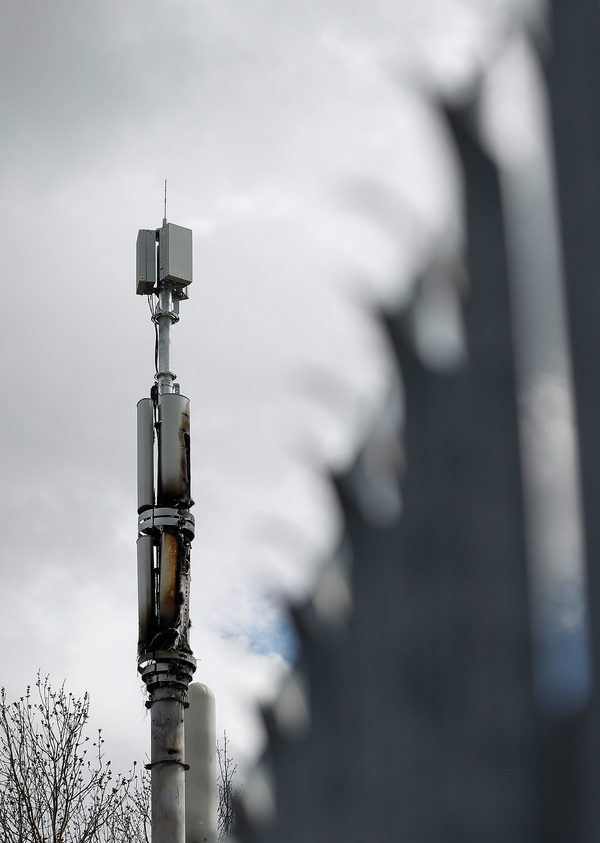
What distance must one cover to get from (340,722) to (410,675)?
62cm

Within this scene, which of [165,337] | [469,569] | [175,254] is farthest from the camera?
[175,254]

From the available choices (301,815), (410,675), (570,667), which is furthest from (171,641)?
(570,667)

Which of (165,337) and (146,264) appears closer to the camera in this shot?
(165,337)

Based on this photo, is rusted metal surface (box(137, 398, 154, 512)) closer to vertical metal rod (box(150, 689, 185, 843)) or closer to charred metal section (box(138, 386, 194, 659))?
charred metal section (box(138, 386, 194, 659))

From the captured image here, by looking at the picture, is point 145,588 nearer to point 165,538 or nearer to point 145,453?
point 165,538

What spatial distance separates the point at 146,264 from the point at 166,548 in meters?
3.96

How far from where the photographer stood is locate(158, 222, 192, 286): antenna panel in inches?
632

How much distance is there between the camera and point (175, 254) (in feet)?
53.1

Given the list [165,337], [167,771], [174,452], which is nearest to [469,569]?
[167,771]

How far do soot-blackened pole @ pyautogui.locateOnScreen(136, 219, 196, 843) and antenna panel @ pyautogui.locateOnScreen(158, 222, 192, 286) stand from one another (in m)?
0.01

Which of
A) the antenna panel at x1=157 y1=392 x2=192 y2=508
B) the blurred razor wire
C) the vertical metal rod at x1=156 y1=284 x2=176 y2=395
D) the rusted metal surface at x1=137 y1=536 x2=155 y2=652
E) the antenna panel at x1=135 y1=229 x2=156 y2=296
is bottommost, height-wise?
the blurred razor wire

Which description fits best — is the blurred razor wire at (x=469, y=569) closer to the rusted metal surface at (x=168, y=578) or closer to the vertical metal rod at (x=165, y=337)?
the rusted metal surface at (x=168, y=578)

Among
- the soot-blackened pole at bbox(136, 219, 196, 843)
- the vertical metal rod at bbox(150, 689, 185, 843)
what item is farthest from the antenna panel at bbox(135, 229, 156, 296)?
the vertical metal rod at bbox(150, 689, 185, 843)

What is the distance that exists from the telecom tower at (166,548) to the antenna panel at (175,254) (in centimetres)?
1
